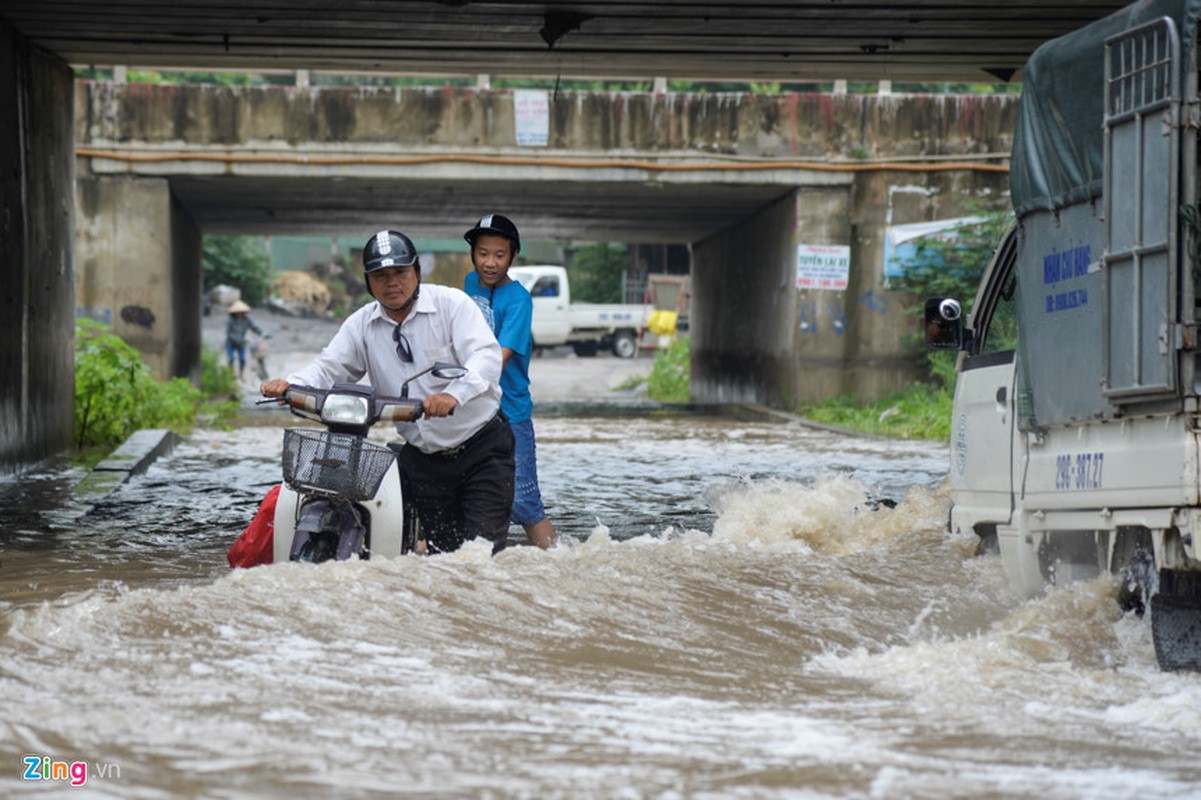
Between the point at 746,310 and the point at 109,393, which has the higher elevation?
the point at 746,310

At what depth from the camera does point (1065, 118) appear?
614 centimetres

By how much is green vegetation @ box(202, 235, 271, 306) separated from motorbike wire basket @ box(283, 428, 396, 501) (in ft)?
156

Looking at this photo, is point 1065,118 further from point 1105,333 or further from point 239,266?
point 239,266

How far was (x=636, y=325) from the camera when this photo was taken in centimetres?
4634

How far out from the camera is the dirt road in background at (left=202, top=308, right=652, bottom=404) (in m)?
33.2

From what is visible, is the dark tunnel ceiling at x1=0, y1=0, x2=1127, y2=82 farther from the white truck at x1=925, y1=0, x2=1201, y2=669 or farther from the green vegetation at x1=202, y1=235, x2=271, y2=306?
the green vegetation at x1=202, y1=235, x2=271, y2=306

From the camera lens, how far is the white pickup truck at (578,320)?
148ft

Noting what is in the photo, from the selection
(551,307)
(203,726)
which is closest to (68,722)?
(203,726)

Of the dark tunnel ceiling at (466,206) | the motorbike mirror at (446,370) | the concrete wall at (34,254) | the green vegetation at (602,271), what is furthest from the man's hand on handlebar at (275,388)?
the green vegetation at (602,271)

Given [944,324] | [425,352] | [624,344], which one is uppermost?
[944,324]

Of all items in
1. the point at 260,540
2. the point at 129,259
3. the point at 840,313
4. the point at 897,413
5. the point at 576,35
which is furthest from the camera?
the point at 840,313

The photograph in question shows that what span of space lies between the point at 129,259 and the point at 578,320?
2488cm

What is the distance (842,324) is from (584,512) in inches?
461

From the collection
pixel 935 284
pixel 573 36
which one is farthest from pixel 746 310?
pixel 573 36
